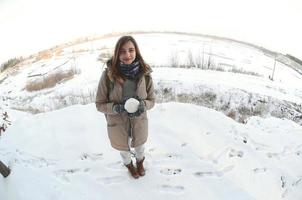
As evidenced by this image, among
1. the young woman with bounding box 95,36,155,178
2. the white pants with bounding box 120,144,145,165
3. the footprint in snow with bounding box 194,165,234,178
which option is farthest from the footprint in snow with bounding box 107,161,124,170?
the footprint in snow with bounding box 194,165,234,178

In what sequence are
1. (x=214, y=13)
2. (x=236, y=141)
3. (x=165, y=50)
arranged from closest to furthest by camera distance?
1. (x=236, y=141)
2. (x=165, y=50)
3. (x=214, y=13)

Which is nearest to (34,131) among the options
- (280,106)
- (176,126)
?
(176,126)

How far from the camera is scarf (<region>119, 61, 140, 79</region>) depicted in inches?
122

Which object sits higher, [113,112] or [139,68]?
[139,68]

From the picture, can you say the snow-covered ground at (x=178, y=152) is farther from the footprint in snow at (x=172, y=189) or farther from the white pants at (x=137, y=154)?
the white pants at (x=137, y=154)

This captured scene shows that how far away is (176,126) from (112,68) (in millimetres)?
1844

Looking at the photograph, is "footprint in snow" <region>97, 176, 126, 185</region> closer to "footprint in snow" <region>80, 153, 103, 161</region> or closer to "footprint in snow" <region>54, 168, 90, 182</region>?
"footprint in snow" <region>54, 168, 90, 182</region>

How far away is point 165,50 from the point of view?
40.4 ft

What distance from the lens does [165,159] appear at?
407cm

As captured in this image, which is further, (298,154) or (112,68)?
(298,154)

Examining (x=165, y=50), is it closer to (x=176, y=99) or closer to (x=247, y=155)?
(x=176, y=99)

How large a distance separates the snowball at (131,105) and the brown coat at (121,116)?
148 millimetres

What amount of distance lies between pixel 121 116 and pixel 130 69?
49 cm

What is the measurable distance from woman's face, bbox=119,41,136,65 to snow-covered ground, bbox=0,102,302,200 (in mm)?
1407
